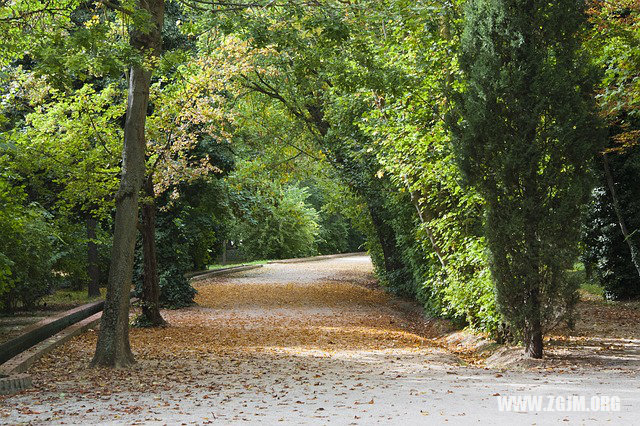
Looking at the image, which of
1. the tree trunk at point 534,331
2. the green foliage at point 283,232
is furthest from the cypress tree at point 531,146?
the green foliage at point 283,232

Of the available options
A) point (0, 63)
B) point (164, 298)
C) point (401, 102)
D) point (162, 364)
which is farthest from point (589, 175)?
point (164, 298)

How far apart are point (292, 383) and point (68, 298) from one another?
13281 mm

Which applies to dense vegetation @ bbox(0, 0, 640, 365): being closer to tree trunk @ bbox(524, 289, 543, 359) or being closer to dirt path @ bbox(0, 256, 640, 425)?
tree trunk @ bbox(524, 289, 543, 359)

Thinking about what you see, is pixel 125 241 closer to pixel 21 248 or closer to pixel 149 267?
pixel 149 267

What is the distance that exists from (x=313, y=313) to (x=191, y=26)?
29.9 feet

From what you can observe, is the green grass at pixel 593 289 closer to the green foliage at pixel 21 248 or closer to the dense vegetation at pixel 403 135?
A: the dense vegetation at pixel 403 135

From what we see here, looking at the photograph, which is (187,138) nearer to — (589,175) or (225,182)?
(225,182)

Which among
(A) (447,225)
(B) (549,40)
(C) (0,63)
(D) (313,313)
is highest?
(C) (0,63)

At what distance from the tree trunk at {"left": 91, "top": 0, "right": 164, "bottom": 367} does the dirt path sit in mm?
373

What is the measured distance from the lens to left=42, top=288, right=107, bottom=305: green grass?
58.1 feet

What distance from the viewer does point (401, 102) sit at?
11867mm

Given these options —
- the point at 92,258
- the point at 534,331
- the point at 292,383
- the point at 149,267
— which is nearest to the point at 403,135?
the point at 534,331

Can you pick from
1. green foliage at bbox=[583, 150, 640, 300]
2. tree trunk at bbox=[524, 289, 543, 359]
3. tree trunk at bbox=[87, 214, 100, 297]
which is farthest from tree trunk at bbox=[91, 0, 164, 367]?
green foliage at bbox=[583, 150, 640, 300]

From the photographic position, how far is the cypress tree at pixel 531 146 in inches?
→ 330
